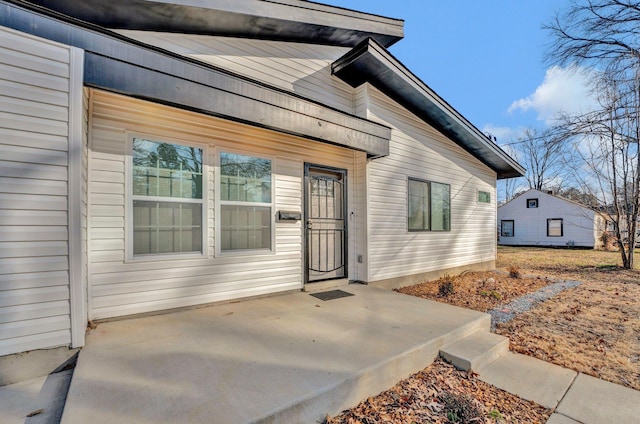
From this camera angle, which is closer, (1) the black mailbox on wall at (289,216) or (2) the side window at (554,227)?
(1) the black mailbox on wall at (289,216)

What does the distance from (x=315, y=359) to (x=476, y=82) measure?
66.0ft

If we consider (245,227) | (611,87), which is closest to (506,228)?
(611,87)

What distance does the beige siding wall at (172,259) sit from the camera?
288cm

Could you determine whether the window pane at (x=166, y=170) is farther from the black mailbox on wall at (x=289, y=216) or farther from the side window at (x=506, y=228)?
the side window at (x=506, y=228)

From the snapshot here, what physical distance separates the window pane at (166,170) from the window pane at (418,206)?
4.23m

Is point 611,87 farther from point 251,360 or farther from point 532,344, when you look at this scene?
point 251,360

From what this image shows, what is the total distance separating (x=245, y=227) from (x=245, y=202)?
34cm

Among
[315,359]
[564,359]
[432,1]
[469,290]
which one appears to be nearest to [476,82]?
[432,1]

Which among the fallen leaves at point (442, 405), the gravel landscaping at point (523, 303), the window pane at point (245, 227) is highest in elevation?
the window pane at point (245, 227)

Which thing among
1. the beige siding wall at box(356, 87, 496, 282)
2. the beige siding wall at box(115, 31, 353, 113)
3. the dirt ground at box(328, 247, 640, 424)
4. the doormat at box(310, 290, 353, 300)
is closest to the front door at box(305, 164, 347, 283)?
the doormat at box(310, 290, 353, 300)

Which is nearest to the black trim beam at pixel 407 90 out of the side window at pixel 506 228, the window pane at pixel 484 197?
the window pane at pixel 484 197

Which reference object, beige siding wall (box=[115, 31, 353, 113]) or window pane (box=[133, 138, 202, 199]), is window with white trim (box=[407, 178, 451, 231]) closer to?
beige siding wall (box=[115, 31, 353, 113])

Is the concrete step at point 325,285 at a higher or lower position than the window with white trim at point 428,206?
lower

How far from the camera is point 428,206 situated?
6457 millimetres
